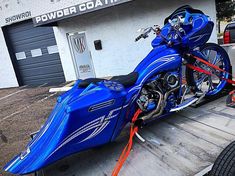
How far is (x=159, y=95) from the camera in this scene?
275 centimetres

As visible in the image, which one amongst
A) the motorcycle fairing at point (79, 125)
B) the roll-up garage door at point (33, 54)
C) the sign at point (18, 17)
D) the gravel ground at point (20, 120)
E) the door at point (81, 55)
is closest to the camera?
the motorcycle fairing at point (79, 125)

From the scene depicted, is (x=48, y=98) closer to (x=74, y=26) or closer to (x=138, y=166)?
(x=74, y=26)

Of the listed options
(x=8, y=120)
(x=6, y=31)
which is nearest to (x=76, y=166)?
(x=8, y=120)

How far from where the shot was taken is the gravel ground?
141 inches

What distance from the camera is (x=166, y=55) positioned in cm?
286

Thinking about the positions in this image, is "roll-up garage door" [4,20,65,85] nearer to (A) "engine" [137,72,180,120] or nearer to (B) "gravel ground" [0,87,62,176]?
(B) "gravel ground" [0,87,62,176]

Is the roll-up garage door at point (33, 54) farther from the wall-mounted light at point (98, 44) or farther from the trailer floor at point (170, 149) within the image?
the trailer floor at point (170, 149)

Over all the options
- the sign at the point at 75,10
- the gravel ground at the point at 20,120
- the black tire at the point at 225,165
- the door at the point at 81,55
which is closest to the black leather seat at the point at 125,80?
the black tire at the point at 225,165

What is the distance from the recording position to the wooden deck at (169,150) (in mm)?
1940

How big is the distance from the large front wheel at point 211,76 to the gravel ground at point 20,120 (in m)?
2.69

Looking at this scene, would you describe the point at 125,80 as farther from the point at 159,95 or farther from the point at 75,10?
the point at 75,10

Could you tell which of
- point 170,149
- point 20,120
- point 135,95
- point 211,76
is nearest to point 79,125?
point 135,95

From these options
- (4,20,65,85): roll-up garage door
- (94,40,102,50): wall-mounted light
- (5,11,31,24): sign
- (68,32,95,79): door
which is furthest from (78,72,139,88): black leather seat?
(5,11,31,24): sign

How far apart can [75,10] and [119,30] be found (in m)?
1.42
